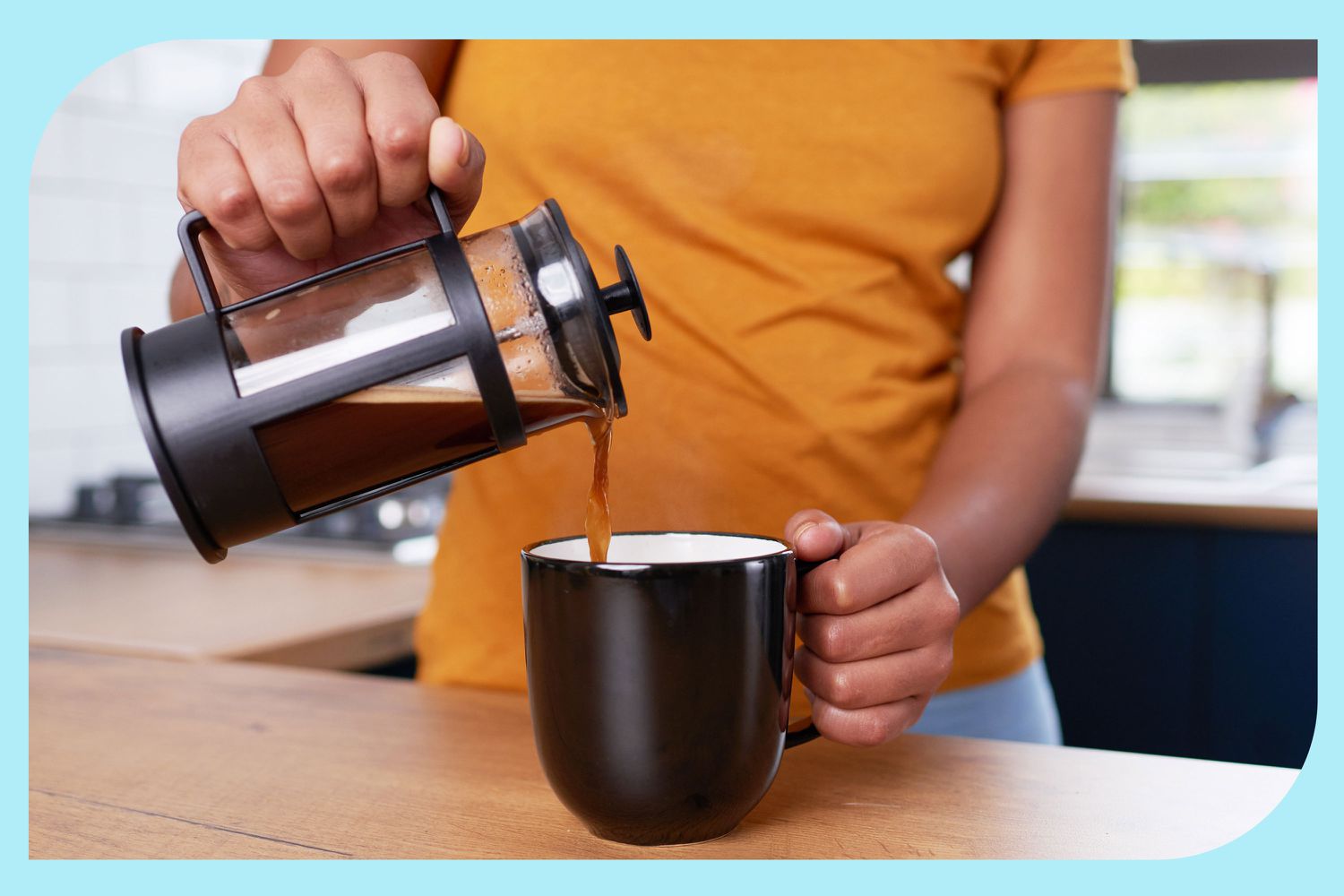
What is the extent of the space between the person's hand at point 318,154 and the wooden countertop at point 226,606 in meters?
0.57

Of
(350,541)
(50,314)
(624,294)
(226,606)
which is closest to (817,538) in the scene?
(624,294)

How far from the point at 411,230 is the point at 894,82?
0.39m

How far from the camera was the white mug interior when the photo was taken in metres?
0.60

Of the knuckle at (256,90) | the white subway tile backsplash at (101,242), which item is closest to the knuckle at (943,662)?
the knuckle at (256,90)

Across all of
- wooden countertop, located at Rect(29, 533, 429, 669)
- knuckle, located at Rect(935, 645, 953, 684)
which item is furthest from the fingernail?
wooden countertop, located at Rect(29, 533, 429, 669)

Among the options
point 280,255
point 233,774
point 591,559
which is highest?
point 280,255

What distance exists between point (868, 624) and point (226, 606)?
85cm

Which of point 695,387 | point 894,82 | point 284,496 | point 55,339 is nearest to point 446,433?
point 284,496

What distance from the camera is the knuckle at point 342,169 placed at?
0.52 m

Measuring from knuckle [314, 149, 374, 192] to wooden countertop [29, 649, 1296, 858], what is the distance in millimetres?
302

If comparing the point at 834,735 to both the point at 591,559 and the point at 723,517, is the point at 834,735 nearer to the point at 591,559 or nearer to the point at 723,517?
the point at 591,559

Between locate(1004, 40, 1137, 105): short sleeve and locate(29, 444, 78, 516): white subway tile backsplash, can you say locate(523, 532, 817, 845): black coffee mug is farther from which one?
locate(29, 444, 78, 516): white subway tile backsplash

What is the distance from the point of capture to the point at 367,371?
50 centimetres

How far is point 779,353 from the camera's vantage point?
2.77 feet
